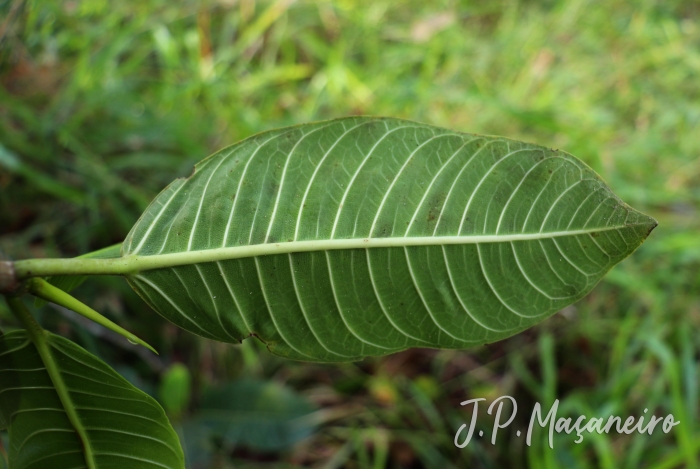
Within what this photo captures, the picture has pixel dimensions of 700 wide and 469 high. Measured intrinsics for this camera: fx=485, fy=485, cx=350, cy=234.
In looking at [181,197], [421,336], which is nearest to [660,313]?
[421,336]

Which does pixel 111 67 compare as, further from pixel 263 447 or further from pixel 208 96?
pixel 263 447


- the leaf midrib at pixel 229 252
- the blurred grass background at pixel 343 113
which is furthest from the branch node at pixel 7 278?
the blurred grass background at pixel 343 113

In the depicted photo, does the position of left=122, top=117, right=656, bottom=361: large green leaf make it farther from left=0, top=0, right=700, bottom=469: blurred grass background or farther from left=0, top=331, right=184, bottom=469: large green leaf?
left=0, top=0, right=700, bottom=469: blurred grass background

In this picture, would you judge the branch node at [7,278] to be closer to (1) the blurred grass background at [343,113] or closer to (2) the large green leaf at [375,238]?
(2) the large green leaf at [375,238]

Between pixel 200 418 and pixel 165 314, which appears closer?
pixel 165 314

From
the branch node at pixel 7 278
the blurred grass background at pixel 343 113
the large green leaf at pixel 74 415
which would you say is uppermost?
the blurred grass background at pixel 343 113
